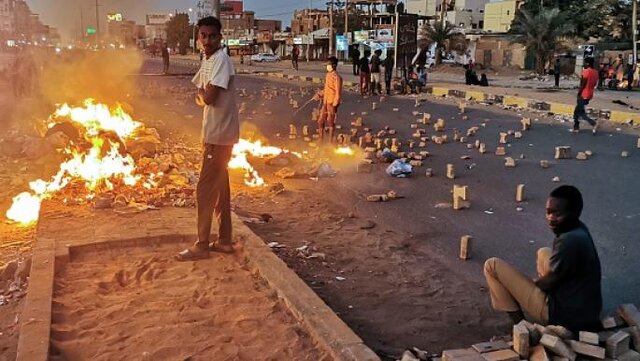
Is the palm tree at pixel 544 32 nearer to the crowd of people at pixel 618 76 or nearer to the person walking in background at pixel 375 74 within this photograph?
the crowd of people at pixel 618 76

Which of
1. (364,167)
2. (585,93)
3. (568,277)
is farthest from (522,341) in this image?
(585,93)

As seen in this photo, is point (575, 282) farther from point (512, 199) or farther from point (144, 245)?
point (512, 199)

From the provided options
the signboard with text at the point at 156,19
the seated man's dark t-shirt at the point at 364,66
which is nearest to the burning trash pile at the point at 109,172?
the seated man's dark t-shirt at the point at 364,66

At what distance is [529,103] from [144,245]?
1606 cm

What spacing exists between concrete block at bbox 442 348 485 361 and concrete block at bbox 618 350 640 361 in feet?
2.69

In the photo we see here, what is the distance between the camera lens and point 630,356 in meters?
3.48

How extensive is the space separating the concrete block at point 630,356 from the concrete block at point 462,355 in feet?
2.69

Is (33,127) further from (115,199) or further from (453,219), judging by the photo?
(453,219)

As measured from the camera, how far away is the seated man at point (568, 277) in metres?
3.59

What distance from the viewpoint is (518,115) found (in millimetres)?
17172

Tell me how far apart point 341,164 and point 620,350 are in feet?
24.5

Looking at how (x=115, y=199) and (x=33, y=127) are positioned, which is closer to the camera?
(x=115, y=199)

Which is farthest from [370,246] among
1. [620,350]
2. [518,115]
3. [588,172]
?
[518,115]

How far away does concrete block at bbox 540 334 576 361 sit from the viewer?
3.36 m
